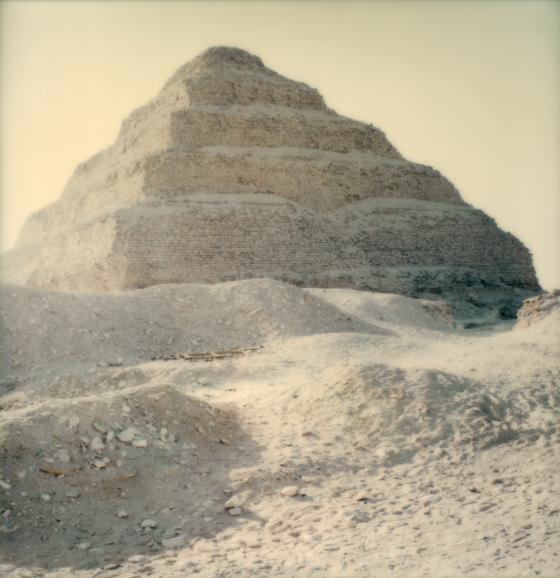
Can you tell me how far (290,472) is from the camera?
206 inches

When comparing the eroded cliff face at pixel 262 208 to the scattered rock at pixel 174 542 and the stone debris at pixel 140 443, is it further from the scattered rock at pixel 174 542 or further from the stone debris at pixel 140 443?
the scattered rock at pixel 174 542

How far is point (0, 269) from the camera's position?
1586 inches

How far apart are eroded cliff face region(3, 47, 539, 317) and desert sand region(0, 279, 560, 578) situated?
→ 1160 cm

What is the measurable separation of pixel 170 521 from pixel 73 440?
44.8 inches

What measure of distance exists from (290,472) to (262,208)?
17.6m

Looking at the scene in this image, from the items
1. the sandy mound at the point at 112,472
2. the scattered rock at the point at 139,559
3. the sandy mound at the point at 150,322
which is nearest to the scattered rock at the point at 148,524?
the sandy mound at the point at 112,472

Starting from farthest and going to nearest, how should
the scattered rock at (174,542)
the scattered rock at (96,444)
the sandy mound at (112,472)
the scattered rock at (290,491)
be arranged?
the scattered rock at (96,444), the scattered rock at (290,491), the sandy mound at (112,472), the scattered rock at (174,542)

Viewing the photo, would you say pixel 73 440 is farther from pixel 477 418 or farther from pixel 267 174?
pixel 267 174

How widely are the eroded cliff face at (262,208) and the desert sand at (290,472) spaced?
38.1ft

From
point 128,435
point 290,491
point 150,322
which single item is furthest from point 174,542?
point 150,322

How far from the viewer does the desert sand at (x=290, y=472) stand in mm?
4016

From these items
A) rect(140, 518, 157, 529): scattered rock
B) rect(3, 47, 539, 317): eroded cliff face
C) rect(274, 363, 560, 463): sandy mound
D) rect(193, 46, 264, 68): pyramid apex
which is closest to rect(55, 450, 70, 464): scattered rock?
rect(140, 518, 157, 529): scattered rock

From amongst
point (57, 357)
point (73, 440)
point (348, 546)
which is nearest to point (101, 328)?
point (57, 357)

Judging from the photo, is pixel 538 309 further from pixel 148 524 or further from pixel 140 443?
pixel 148 524
